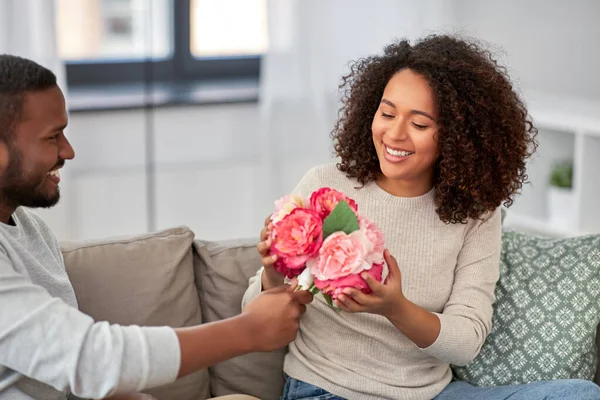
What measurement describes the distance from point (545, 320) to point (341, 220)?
0.76 m

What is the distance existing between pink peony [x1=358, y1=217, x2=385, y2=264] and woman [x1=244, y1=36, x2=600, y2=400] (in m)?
0.29

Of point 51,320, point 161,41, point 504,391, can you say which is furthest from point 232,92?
point 51,320

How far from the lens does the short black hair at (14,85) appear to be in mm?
1511

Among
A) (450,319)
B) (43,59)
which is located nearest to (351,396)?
(450,319)

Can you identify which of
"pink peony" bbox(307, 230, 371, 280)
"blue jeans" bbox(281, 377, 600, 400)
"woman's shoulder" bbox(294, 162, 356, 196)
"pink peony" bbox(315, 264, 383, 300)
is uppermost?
"woman's shoulder" bbox(294, 162, 356, 196)

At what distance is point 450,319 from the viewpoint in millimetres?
1911

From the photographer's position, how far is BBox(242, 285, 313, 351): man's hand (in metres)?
1.63

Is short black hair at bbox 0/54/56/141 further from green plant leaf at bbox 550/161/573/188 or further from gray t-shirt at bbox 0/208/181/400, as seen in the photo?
green plant leaf at bbox 550/161/573/188

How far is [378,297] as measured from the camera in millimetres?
1679

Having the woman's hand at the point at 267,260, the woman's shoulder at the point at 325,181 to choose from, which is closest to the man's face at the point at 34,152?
the woman's hand at the point at 267,260

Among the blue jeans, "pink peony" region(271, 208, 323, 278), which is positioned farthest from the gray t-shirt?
the blue jeans

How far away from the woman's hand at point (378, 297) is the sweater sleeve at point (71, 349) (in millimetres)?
359

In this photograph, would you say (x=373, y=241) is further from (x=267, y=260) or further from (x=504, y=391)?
(x=504, y=391)

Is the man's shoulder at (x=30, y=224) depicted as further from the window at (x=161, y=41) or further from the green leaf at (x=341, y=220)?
the window at (x=161, y=41)
